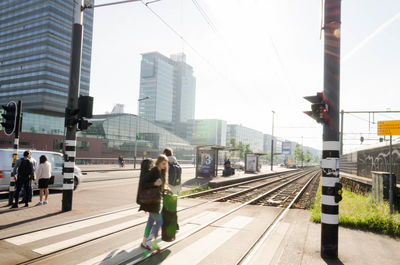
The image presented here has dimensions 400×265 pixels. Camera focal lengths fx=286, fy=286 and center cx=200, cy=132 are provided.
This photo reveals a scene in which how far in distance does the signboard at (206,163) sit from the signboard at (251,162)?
39.3 feet

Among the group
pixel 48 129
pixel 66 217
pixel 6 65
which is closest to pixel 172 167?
pixel 66 217

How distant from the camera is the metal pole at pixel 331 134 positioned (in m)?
4.82

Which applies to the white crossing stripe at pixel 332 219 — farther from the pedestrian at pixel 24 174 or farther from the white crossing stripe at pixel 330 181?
the pedestrian at pixel 24 174

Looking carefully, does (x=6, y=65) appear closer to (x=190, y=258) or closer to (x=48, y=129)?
(x=48, y=129)

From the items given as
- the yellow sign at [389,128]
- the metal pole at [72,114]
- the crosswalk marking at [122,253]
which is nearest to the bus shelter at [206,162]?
the metal pole at [72,114]

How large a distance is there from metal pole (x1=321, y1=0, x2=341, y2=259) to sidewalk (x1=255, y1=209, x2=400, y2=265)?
1.15 ft

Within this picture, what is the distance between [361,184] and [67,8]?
9241 cm

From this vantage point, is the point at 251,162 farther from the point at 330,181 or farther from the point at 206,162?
the point at 330,181

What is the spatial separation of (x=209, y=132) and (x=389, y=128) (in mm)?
153066

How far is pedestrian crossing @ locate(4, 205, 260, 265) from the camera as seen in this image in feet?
14.9

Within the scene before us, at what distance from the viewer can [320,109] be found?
507 cm

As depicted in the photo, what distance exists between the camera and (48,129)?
50.7m

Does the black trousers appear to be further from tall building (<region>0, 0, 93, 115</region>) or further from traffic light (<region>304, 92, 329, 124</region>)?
tall building (<region>0, 0, 93, 115</region>)

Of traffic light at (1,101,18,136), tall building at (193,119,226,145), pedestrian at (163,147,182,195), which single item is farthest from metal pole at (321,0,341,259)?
tall building at (193,119,226,145)
